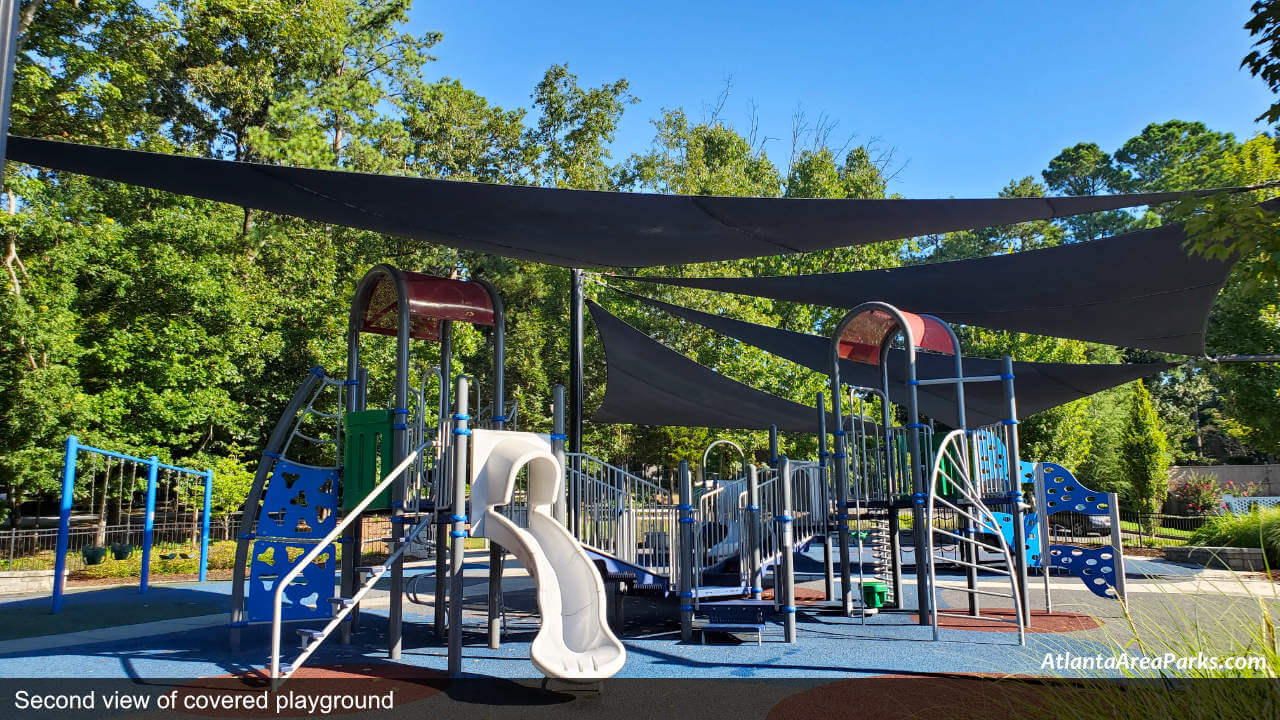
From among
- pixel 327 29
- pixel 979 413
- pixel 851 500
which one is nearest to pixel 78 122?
pixel 327 29

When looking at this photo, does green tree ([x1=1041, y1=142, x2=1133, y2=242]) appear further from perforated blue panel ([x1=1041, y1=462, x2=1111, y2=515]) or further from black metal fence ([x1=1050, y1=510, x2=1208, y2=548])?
perforated blue panel ([x1=1041, y1=462, x2=1111, y2=515])

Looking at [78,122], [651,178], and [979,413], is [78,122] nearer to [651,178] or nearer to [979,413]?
[651,178]

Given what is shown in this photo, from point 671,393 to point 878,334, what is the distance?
13.1 feet

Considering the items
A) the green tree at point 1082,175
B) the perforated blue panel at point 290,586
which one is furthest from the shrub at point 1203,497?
the green tree at point 1082,175

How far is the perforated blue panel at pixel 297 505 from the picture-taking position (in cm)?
726

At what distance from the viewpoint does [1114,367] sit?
37.4ft

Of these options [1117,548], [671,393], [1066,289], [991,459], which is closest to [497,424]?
[991,459]

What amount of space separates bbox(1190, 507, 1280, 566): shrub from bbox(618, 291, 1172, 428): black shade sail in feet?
11.3

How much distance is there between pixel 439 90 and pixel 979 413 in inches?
708

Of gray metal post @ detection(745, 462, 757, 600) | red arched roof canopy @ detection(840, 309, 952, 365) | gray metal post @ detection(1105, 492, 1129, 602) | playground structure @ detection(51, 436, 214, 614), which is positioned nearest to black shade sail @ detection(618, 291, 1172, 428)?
red arched roof canopy @ detection(840, 309, 952, 365)

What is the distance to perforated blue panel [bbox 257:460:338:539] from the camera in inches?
286

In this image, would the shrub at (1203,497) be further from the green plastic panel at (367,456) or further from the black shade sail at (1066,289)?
the green plastic panel at (367,456)

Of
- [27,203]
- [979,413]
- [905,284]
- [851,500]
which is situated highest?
[27,203]

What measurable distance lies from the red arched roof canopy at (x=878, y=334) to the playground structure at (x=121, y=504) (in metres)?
9.09
